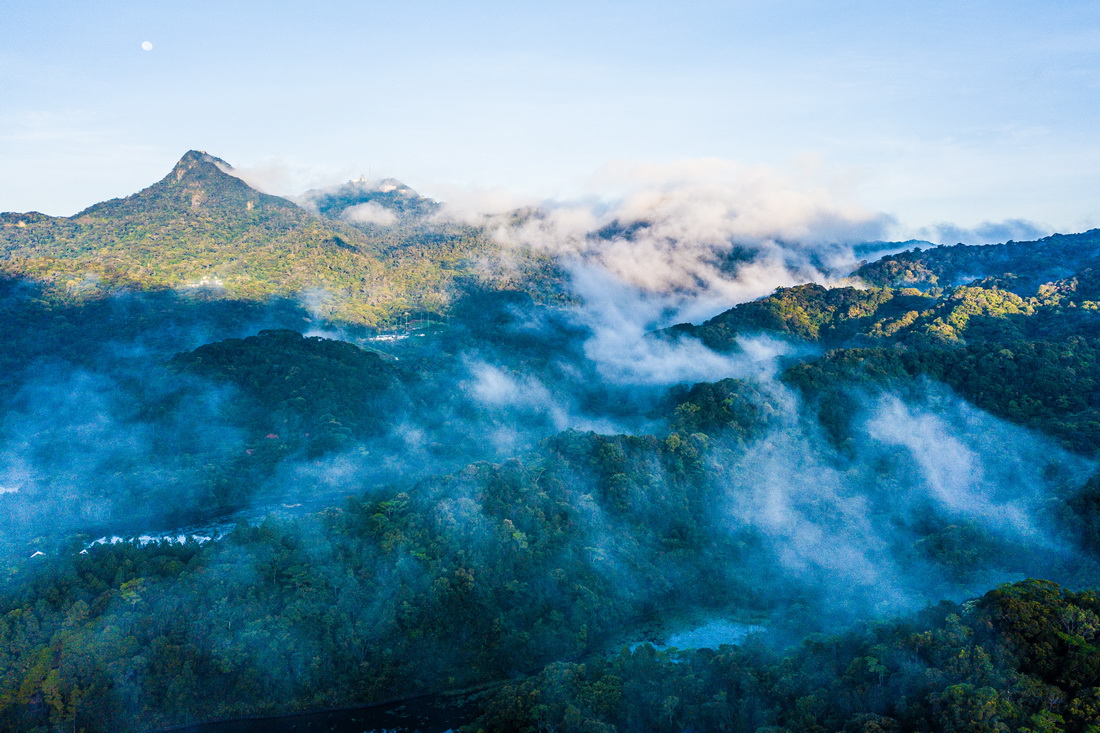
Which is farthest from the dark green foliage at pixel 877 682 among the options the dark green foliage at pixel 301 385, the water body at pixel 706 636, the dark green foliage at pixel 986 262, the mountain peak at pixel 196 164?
the mountain peak at pixel 196 164

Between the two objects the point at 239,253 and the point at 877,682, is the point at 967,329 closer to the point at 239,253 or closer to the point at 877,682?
the point at 877,682

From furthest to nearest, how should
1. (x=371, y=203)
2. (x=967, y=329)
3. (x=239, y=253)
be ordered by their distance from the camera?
(x=371, y=203), (x=239, y=253), (x=967, y=329)

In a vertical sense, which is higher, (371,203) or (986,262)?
(371,203)

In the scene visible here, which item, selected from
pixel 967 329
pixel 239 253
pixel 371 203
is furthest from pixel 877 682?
pixel 371 203

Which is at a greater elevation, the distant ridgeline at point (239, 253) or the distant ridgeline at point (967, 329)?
the distant ridgeline at point (239, 253)

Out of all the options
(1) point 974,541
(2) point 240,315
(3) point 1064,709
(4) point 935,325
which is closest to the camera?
(3) point 1064,709

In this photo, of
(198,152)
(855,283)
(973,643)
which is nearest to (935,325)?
(855,283)

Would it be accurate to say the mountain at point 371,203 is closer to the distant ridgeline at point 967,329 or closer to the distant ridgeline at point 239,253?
the distant ridgeline at point 239,253

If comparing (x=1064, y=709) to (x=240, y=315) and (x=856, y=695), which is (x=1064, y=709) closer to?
(x=856, y=695)
